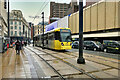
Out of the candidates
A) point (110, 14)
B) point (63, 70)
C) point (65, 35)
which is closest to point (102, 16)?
point (110, 14)

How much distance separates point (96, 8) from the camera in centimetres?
3428

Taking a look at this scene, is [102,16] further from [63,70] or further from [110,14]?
[63,70]

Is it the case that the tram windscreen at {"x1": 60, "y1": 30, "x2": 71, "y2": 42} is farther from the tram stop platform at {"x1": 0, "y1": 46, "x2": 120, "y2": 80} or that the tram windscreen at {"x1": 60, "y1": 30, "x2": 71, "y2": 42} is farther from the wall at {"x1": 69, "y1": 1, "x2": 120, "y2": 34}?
the wall at {"x1": 69, "y1": 1, "x2": 120, "y2": 34}

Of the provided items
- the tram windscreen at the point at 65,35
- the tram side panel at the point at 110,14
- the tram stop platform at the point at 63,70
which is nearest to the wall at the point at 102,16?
the tram side panel at the point at 110,14

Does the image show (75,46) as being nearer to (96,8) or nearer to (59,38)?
(59,38)

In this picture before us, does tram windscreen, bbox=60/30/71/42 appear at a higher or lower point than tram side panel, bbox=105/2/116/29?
lower

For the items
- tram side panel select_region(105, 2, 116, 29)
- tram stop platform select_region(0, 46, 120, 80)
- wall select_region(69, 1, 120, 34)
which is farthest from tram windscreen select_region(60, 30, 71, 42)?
tram side panel select_region(105, 2, 116, 29)

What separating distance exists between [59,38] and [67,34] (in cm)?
126

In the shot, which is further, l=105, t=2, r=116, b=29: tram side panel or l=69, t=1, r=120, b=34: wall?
l=105, t=2, r=116, b=29: tram side panel

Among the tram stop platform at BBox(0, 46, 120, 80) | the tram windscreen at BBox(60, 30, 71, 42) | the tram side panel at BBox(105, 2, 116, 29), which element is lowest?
the tram stop platform at BBox(0, 46, 120, 80)

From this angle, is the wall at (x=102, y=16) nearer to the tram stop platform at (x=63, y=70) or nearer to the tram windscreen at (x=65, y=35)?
the tram windscreen at (x=65, y=35)

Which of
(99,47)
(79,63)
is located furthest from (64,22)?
(79,63)

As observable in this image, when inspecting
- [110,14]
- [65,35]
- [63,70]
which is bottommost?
[63,70]

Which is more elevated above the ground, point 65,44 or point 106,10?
point 106,10
